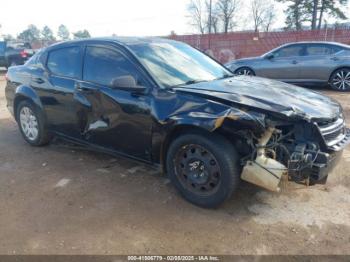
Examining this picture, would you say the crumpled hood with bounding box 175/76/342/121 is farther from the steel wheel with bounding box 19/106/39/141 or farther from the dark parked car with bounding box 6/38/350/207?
the steel wheel with bounding box 19/106/39/141

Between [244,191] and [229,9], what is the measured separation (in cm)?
5533

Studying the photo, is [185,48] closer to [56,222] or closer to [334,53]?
[56,222]

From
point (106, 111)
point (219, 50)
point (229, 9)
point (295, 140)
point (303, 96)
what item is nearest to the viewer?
point (295, 140)

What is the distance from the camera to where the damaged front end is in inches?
123

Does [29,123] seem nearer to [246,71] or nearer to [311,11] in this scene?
[246,71]

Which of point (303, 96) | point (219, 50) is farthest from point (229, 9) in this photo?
point (303, 96)

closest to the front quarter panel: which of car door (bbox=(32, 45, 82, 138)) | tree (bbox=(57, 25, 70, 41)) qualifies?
car door (bbox=(32, 45, 82, 138))

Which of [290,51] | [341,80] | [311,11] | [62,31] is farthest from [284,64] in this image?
[62,31]

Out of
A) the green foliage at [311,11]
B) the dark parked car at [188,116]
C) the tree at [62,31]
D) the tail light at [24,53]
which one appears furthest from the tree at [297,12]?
the tree at [62,31]

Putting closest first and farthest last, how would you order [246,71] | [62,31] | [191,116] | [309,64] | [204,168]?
1. [191,116]
2. [204,168]
3. [309,64]
4. [246,71]
5. [62,31]

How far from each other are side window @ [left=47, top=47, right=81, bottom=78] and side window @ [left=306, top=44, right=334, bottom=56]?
7.93 m

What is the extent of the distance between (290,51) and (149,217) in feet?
28.8

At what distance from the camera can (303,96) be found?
12.4ft

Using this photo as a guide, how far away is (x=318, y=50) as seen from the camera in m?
10.4
